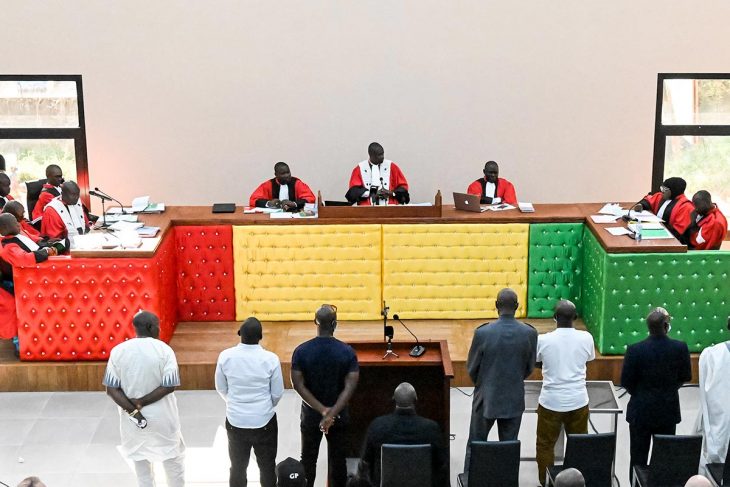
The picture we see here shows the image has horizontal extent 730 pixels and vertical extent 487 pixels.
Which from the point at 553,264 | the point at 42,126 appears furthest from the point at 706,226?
the point at 42,126

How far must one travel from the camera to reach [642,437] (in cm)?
702

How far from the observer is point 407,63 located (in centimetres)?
1161

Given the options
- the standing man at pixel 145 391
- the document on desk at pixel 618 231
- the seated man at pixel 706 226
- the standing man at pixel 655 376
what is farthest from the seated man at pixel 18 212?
the seated man at pixel 706 226

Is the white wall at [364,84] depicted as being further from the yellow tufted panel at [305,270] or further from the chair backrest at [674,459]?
the chair backrest at [674,459]

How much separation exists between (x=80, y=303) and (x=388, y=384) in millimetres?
2940

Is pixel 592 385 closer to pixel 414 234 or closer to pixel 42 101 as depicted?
pixel 414 234

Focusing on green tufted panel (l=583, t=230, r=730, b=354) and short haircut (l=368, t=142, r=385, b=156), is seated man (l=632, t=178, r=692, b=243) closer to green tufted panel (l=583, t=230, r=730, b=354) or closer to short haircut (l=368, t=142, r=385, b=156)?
green tufted panel (l=583, t=230, r=730, b=354)

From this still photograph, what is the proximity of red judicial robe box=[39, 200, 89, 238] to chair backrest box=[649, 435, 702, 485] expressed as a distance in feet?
19.3

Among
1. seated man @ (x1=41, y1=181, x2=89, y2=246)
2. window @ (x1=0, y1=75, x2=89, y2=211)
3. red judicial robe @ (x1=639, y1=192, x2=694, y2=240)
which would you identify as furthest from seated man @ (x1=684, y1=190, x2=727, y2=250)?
window @ (x1=0, y1=75, x2=89, y2=211)

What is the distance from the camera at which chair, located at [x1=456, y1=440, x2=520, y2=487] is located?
241 inches

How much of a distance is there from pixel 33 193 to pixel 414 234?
4.09m

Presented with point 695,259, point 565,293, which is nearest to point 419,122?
point 565,293

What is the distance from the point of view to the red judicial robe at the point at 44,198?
10250 mm

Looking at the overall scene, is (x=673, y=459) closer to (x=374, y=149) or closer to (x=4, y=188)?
(x=374, y=149)
